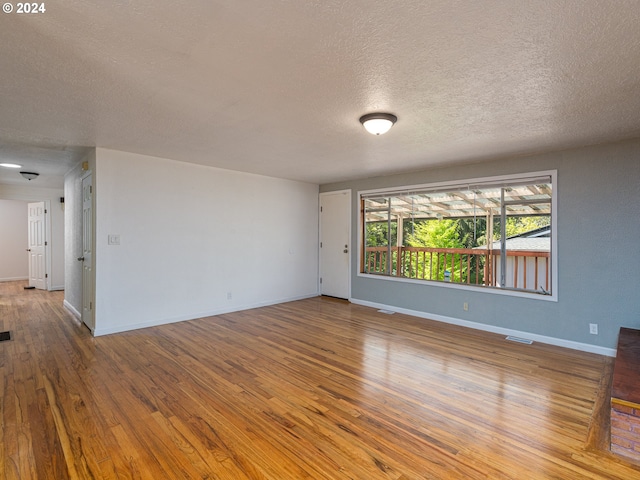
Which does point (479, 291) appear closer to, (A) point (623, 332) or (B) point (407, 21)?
(A) point (623, 332)

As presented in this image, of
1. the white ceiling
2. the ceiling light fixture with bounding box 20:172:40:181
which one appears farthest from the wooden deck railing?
the ceiling light fixture with bounding box 20:172:40:181

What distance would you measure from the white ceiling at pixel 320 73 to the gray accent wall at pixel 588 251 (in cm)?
32

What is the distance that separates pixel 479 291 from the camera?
4383 millimetres

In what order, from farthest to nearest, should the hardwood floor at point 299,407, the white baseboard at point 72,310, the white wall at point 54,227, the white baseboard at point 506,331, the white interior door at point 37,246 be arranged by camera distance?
the white interior door at point 37,246, the white wall at point 54,227, the white baseboard at point 72,310, the white baseboard at point 506,331, the hardwood floor at point 299,407

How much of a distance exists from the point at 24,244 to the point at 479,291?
36.5ft

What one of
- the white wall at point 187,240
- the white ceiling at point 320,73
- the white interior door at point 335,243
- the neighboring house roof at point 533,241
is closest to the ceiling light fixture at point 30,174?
the white ceiling at point 320,73

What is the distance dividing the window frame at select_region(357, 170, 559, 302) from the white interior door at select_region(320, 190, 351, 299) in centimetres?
30

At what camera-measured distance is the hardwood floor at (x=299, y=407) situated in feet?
5.87

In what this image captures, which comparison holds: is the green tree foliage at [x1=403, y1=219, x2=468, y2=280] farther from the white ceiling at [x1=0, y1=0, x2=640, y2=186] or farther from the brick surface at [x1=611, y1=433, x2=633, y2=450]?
the brick surface at [x1=611, y1=433, x2=633, y2=450]

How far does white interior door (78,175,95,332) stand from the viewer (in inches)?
161

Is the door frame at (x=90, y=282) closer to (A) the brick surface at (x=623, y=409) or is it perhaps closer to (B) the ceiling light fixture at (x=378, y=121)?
(B) the ceiling light fixture at (x=378, y=121)

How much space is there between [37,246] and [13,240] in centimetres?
178

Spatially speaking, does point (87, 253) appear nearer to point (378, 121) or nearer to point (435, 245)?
point (378, 121)

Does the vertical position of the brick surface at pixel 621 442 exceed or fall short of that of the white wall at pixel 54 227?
it falls short
